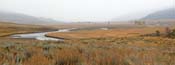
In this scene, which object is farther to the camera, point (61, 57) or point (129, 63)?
point (61, 57)

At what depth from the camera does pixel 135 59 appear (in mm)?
5797

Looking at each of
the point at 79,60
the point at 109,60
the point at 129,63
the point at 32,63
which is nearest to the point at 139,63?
the point at 129,63

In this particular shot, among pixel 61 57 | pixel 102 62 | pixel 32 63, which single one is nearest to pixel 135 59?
pixel 102 62

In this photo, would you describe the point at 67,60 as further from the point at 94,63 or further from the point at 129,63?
the point at 129,63

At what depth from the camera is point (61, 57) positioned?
5.83 m

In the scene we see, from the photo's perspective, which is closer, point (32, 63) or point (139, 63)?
point (32, 63)

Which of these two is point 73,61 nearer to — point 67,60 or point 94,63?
point 67,60

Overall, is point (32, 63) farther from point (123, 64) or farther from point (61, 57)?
point (123, 64)

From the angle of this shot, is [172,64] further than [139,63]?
Yes

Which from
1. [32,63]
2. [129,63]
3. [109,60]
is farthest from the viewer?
[109,60]

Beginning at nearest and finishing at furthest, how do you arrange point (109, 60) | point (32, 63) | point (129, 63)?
point (32, 63), point (129, 63), point (109, 60)

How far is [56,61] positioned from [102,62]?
0.96 m

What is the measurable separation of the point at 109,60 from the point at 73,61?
79 cm

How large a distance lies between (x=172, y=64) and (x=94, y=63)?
175 centimetres
